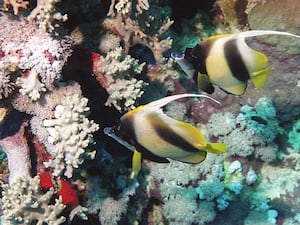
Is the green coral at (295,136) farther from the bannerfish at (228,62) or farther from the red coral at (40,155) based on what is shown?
the red coral at (40,155)

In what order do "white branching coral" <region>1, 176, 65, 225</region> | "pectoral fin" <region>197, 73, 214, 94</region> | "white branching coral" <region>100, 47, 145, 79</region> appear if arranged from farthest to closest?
1. "white branching coral" <region>100, 47, 145, 79</region>
2. "white branching coral" <region>1, 176, 65, 225</region>
3. "pectoral fin" <region>197, 73, 214, 94</region>

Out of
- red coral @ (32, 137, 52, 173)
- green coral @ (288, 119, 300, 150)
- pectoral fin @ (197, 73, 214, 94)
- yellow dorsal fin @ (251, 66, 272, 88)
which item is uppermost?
yellow dorsal fin @ (251, 66, 272, 88)

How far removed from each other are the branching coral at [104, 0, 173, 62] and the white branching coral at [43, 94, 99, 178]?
729mm

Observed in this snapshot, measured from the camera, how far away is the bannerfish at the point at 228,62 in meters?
2.00

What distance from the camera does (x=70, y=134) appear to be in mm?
2641

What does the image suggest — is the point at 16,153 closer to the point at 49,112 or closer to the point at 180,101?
the point at 49,112

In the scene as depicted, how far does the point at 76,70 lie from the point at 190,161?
1.40m

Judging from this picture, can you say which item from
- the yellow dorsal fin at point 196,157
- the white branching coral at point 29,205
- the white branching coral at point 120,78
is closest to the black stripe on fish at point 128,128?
the yellow dorsal fin at point 196,157

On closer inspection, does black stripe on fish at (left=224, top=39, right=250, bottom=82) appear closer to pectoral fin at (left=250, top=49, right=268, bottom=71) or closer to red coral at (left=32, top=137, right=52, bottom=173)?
pectoral fin at (left=250, top=49, right=268, bottom=71)

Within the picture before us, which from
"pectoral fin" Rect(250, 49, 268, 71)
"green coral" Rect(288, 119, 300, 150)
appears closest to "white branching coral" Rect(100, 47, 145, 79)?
"pectoral fin" Rect(250, 49, 268, 71)

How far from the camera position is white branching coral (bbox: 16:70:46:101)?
2695 millimetres

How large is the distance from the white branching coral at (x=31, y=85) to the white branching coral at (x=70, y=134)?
20 centimetres

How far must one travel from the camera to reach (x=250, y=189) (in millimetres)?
3787

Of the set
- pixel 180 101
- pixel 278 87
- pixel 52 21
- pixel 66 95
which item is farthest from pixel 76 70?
pixel 278 87
